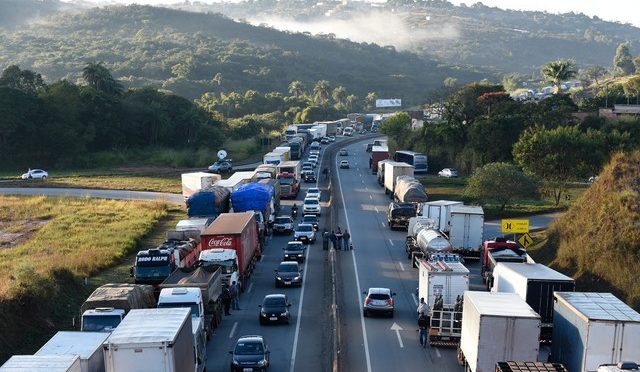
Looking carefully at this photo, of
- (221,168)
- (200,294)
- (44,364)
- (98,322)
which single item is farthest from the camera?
(221,168)

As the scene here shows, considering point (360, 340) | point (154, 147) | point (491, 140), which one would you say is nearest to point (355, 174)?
point (491, 140)

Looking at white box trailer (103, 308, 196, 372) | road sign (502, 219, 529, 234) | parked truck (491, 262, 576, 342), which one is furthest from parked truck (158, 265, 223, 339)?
road sign (502, 219, 529, 234)

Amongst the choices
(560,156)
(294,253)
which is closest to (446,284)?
(294,253)

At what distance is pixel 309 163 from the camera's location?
289 ft

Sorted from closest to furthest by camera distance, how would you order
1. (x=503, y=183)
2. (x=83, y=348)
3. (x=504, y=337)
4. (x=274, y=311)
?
(x=83, y=348)
(x=504, y=337)
(x=274, y=311)
(x=503, y=183)

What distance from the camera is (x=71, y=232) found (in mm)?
46875

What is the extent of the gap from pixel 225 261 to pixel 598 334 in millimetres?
17658

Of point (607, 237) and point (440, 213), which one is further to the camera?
point (440, 213)

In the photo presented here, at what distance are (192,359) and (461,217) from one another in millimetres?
23900

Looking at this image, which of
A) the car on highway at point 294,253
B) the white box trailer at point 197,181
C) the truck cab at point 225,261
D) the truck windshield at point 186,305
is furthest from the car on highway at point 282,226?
the truck windshield at point 186,305

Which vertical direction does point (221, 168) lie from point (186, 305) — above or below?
below

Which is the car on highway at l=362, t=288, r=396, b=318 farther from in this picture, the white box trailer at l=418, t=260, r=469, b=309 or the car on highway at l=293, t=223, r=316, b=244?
the car on highway at l=293, t=223, r=316, b=244

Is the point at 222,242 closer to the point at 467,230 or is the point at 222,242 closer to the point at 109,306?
the point at 109,306

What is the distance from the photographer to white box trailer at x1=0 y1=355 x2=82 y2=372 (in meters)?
16.8
